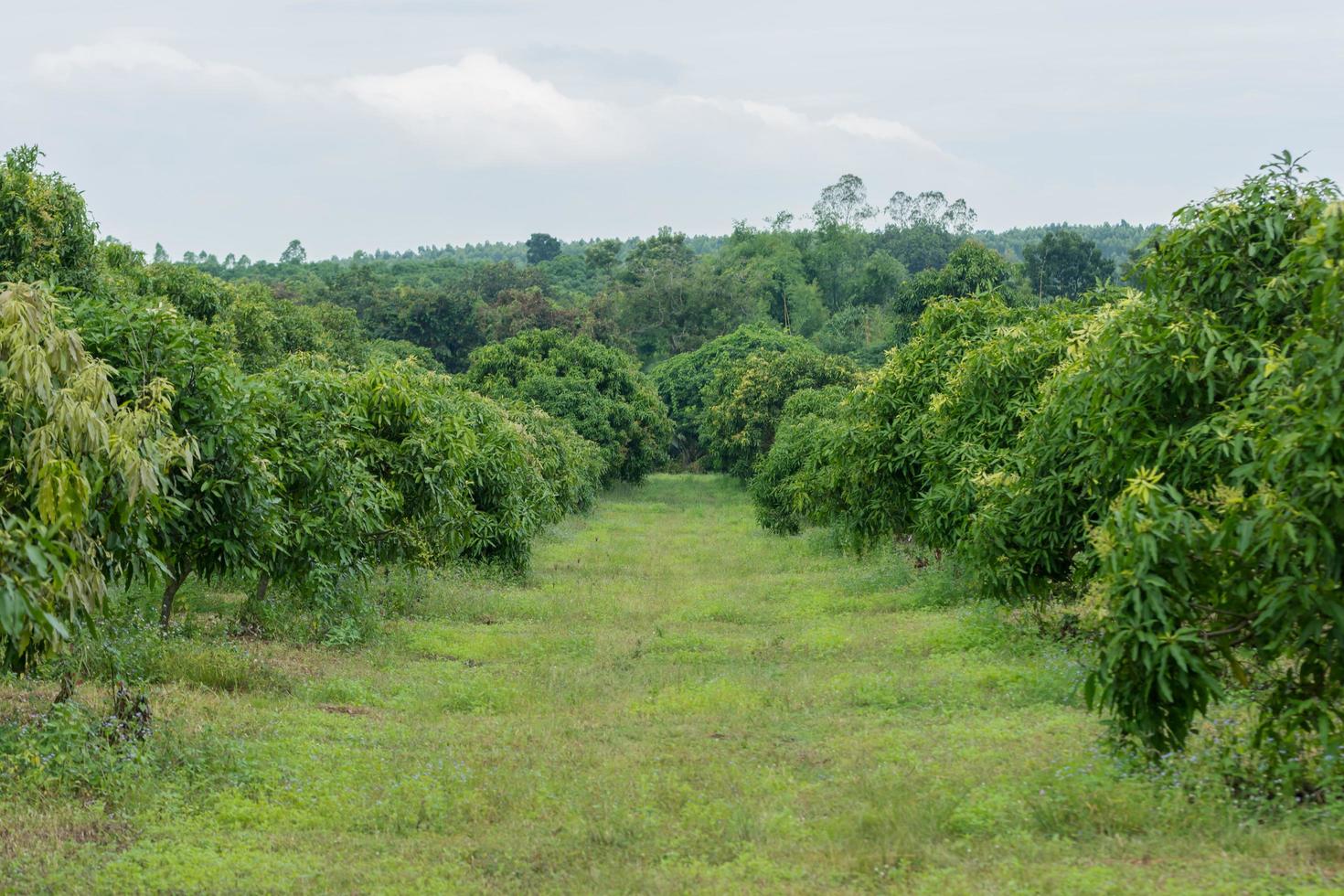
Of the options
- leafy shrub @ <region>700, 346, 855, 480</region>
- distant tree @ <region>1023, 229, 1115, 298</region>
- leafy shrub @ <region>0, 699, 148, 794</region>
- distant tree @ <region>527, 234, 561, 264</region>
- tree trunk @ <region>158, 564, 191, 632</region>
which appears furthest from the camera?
distant tree @ <region>527, 234, 561, 264</region>

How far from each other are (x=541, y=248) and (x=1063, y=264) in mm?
84729

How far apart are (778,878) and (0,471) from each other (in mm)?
5222

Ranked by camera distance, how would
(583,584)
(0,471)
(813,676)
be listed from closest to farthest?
1. (0,471)
2. (813,676)
3. (583,584)

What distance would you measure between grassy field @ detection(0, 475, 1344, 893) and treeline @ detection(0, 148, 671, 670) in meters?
1.32

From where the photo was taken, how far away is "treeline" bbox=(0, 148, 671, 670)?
693 centimetres

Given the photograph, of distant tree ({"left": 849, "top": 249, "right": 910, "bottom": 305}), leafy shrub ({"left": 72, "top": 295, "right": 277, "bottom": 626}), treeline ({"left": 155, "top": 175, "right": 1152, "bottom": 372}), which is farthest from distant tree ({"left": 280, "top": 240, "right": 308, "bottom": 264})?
leafy shrub ({"left": 72, "top": 295, "right": 277, "bottom": 626})

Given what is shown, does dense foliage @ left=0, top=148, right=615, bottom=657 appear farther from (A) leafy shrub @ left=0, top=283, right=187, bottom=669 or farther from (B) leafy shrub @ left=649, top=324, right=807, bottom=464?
(B) leafy shrub @ left=649, top=324, right=807, bottom=464

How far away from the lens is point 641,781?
898cm

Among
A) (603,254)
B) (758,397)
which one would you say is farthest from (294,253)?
(758,397)

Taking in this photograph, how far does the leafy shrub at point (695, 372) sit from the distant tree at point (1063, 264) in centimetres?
1285

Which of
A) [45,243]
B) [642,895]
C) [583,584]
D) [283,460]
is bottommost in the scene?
[583,584]

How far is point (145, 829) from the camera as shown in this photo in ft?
25.2

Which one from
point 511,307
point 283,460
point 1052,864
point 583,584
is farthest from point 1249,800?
point 511,307

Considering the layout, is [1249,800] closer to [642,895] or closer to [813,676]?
[642,895]
